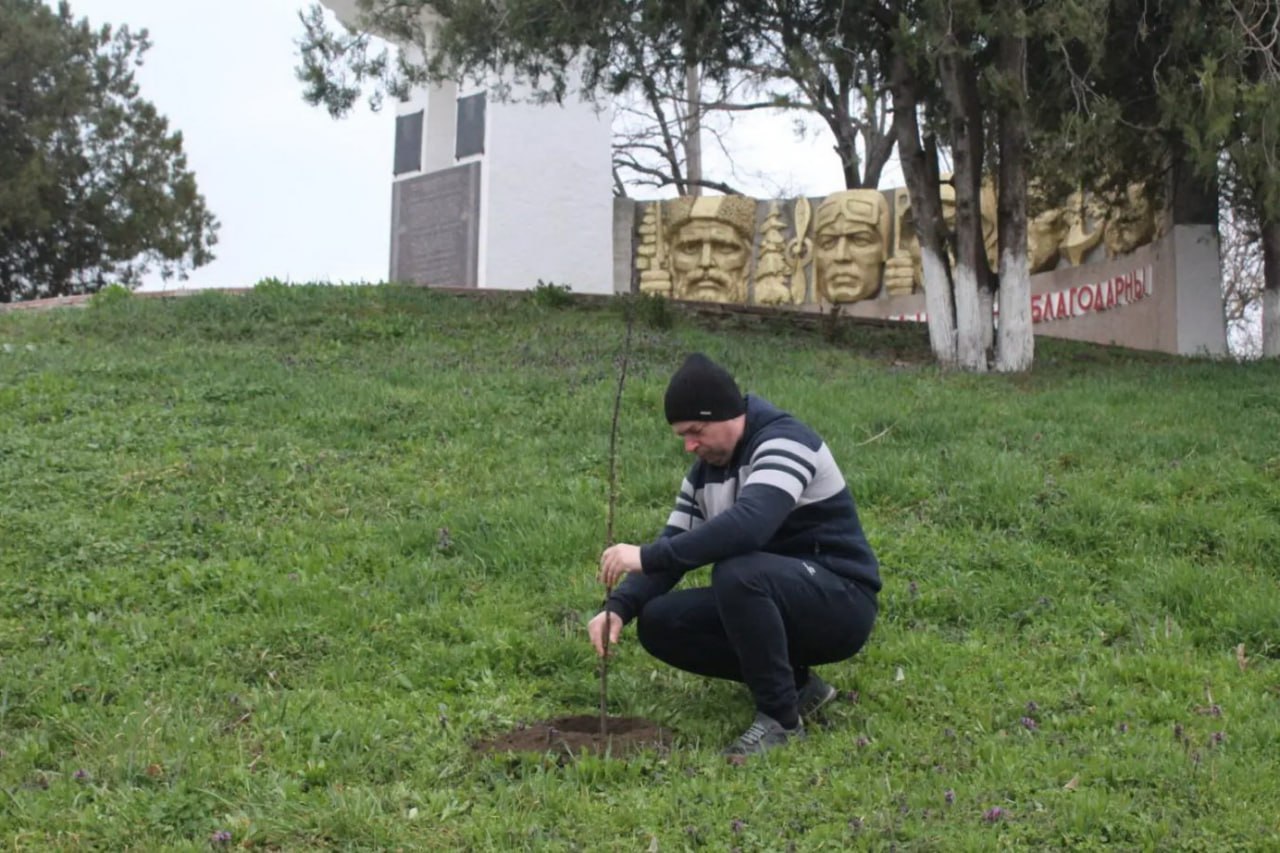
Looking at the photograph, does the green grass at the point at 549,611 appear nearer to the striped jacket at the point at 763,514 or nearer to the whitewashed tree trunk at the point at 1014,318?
the striped jacket at the point at 763,514

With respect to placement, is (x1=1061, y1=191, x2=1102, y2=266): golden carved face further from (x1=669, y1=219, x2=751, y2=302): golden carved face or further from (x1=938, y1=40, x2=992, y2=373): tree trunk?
(x1=669, y1=219, x2=751, y2=302): golden carved face

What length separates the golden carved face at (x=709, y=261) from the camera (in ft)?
60.6

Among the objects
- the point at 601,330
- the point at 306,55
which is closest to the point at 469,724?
the point at 601,330

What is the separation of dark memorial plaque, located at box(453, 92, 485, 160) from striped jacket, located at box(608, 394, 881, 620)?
13.4m

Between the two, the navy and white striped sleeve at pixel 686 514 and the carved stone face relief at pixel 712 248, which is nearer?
the navy and white striped sleeve at pixel 686 514

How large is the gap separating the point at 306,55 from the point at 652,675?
10.2 m

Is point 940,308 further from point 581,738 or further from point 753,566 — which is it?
point 581,738

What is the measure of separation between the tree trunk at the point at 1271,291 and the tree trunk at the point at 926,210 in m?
3.36

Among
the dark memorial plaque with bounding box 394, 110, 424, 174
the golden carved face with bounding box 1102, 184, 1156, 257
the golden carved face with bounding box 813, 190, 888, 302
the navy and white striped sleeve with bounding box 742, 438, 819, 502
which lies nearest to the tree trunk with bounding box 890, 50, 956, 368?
the golden carved face with bounding box 1102, 184, 1156, 257

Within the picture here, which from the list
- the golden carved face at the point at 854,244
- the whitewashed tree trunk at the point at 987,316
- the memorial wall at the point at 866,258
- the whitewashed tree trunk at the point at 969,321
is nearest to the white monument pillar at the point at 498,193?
the memorial wall at the point at 866,258

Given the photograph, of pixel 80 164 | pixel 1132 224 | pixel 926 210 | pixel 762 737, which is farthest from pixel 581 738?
pixel 80 164

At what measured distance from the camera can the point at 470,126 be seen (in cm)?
1767

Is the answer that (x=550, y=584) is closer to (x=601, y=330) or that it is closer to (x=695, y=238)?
(x=601, y=330)

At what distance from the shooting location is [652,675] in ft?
17.3
